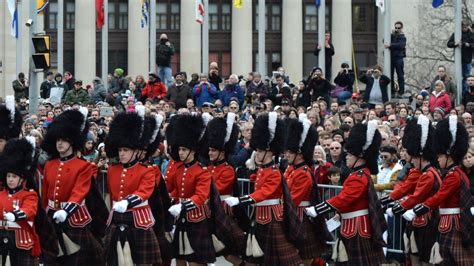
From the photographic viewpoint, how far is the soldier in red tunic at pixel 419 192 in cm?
1479

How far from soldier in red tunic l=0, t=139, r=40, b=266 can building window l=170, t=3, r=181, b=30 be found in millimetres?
41121

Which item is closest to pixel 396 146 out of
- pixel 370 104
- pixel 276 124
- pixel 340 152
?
pixel 340 152

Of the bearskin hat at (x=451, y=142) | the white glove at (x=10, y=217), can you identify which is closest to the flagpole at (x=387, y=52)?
the bearskin hat at (x=451, y=142)

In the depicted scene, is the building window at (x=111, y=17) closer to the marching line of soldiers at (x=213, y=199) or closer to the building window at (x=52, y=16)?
the building window at (x=52, y=16)

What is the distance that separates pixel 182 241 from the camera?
49.4 ft

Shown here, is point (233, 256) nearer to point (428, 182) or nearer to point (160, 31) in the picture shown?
point (428, 182)

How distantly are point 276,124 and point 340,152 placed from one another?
6.88ft

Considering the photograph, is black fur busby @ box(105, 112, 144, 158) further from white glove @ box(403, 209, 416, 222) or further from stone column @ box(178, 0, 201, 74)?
stone column @ box(178, 0, 201, 74)

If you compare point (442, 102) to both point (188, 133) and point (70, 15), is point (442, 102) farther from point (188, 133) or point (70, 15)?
point (70, 15)

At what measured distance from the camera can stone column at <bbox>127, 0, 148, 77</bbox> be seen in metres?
53.7

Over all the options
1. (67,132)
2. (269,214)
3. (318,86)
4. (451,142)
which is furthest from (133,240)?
(318,86)

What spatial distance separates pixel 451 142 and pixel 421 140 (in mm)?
346

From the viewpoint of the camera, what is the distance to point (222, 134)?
616 inches

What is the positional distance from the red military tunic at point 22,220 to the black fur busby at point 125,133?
43.3 inches
